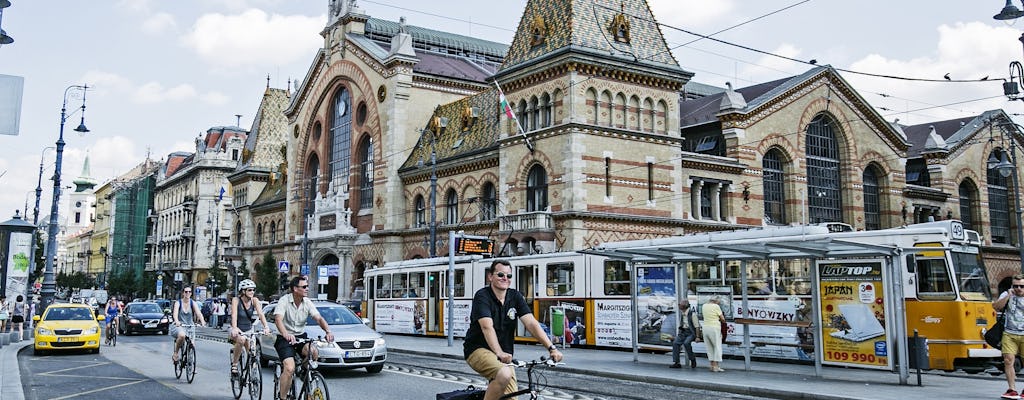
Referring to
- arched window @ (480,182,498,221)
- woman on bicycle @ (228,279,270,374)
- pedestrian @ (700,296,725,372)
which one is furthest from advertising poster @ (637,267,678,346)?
arched window @ (480,182,498,221)

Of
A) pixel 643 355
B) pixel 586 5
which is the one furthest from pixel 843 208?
pixel 643 355

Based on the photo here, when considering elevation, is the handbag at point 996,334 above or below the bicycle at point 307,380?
above

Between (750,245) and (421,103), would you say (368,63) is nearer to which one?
(421,103)

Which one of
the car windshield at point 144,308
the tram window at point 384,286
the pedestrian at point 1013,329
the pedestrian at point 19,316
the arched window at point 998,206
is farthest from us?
the arched window at point 998,206

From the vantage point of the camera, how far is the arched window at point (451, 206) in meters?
42.0

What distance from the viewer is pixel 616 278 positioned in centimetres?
2308

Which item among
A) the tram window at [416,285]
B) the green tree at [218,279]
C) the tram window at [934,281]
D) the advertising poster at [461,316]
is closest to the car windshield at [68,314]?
the advertising poster at [461,316]

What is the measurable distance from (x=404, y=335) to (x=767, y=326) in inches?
728

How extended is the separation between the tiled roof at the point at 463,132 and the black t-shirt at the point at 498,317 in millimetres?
32055

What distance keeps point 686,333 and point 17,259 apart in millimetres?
20736

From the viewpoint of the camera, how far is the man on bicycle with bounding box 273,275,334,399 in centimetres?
971

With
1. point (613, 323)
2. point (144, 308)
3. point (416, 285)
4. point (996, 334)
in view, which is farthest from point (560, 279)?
point (144, 308)

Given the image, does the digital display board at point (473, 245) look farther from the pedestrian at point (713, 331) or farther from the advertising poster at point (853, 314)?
the advertising poster at point (853, 314)

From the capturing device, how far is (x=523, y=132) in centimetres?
3553
